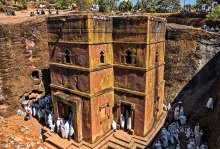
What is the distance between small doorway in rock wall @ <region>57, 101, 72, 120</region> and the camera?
11.1m

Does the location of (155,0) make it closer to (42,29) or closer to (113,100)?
(42,29)

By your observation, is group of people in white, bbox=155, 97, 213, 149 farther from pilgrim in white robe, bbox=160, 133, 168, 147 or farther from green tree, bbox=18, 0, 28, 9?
green tree, bbox=18, 0, 28, 9

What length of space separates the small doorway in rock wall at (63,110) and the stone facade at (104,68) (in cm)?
9

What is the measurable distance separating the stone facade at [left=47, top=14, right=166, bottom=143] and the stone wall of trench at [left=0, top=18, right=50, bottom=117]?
5.54m

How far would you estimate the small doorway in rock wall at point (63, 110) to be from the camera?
11094 millimetres

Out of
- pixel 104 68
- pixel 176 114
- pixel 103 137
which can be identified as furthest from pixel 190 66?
pixel 103 137

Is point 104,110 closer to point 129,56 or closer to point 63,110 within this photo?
point 63,110

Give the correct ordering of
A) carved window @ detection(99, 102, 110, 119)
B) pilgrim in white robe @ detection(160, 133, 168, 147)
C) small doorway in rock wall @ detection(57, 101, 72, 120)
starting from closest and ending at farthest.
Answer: pilgrim in white robe @ detection(160, 133, 168, 147) → carved window @ detection(99, 102, 110, 119) → small doorway in rock wall @ detection(57, 101, 72, 120)

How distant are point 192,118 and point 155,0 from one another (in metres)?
32.8

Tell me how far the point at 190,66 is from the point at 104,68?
9070mm

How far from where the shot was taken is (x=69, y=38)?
32.9ft

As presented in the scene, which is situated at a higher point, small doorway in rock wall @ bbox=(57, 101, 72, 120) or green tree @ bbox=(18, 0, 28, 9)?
green tree @ bbox=(18, 0, 28, 9)

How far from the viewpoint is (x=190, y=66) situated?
14.9m

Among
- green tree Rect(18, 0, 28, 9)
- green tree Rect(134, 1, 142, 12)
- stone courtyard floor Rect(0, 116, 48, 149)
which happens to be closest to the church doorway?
stone courtyard floor Rect(0, 116, 48, 149)
